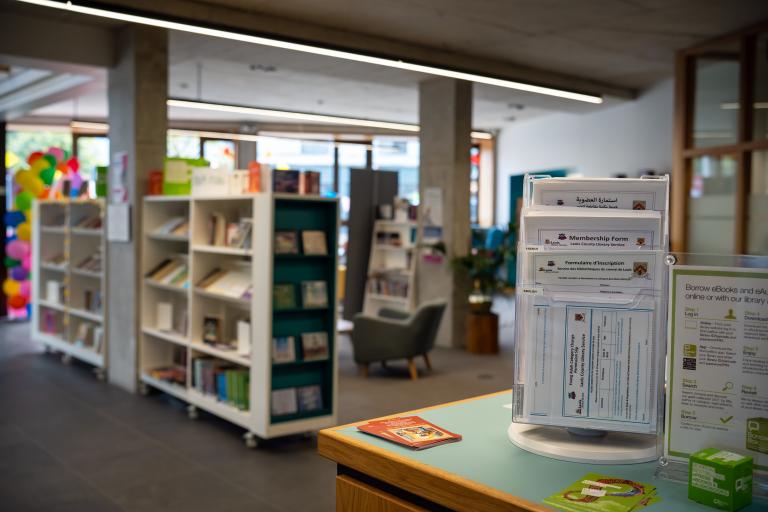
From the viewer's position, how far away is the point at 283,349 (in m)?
5.14

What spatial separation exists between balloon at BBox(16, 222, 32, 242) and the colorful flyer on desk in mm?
10020

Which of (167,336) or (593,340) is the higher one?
(593,340)

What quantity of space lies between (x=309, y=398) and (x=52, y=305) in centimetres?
487

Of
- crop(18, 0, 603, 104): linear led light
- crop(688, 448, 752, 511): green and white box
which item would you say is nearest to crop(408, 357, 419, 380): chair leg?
crop(18, 0, 603, 104): linear led light

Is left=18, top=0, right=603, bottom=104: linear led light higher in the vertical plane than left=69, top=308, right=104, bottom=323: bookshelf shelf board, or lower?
higher

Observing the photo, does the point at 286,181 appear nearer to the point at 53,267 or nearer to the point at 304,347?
the point at 304,347

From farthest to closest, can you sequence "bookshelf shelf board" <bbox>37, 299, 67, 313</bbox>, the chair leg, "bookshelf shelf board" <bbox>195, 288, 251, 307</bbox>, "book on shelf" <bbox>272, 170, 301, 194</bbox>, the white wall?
the white wall < "bookshelf shelf board" <bbox>37, 299, 67, 313</bbox> < the chair leg < "bookshelf shelf board" <bbox>195, 288, 251, 307</bbox> < "book on shelf" <bbox>272, 170, 301, 194</bbox>

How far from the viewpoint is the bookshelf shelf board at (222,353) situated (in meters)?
5.26

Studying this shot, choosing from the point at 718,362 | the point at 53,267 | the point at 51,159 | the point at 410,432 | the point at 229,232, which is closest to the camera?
the point at 718,362

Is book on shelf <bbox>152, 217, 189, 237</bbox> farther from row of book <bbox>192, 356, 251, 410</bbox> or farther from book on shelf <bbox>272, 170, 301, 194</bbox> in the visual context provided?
book on shelf <bbox>272, 170, 301, 194</bbox>

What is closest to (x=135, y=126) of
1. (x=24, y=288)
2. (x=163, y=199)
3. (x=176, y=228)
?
(x=163, y=199)

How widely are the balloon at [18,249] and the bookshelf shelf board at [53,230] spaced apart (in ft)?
3.67

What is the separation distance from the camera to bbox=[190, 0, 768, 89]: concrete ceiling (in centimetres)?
644

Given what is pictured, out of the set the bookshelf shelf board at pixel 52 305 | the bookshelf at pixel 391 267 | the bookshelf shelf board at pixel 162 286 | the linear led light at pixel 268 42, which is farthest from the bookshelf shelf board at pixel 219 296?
the bookshelf at pixel 391 267
